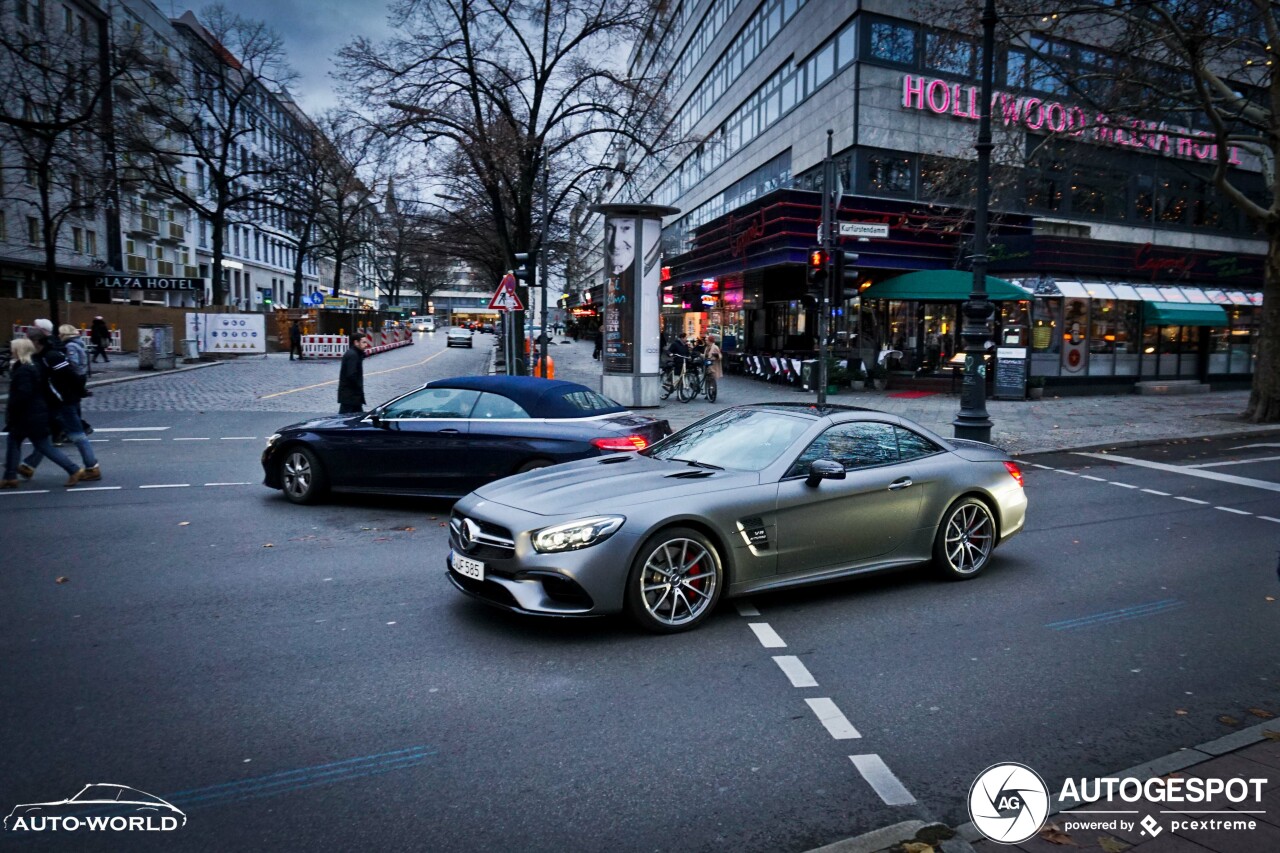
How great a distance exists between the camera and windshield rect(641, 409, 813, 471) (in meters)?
6.34

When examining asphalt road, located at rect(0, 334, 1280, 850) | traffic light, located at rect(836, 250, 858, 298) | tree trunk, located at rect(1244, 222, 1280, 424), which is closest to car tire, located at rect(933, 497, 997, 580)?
asphalt road, located at rect(0, 334, 1280, 850)

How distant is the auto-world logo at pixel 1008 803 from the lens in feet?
10.9

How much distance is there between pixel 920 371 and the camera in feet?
90.8

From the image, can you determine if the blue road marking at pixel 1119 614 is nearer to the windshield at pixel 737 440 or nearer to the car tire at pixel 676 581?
the windshield at pixel 737 440

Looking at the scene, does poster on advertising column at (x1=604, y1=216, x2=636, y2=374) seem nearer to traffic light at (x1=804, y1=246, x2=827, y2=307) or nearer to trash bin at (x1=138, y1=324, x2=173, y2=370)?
traffic light at (x1=804, y1=246, x2=827, y2=307)

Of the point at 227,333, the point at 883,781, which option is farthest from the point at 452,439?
the point at 227,333

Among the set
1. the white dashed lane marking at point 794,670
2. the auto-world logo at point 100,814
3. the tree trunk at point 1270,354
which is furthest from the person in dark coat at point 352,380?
the tree trunk at point 1270,354

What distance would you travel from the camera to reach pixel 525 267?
2825cm

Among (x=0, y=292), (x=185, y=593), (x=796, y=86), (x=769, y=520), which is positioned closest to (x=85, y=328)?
(x=0, y=292)

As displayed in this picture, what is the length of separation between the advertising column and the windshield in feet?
43.9

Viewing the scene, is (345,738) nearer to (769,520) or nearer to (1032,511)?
(769,520)

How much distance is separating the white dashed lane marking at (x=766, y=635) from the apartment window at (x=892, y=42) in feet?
87.2

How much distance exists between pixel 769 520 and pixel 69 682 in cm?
413

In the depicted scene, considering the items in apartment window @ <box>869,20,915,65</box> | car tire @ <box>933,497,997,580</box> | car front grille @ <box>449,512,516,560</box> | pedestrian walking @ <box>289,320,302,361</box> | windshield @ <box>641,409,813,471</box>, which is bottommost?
car tire @ <box>933,497,997,580</box>
